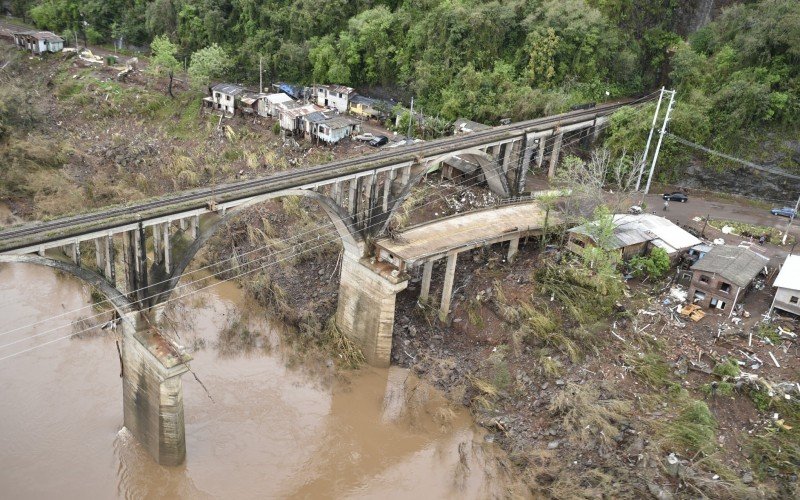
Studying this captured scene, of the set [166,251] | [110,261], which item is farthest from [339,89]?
[110,261]

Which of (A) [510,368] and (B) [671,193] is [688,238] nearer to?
(B) [671,193]

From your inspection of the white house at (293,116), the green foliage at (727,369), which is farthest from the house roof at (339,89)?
the green foliage at (727,369)

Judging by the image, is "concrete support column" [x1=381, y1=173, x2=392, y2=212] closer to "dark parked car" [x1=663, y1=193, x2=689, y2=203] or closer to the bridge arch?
the bridge arch

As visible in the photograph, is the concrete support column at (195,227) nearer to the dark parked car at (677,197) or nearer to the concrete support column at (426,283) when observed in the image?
the concrete support column at (426,283)

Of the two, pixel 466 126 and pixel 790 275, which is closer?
pixel 790 275

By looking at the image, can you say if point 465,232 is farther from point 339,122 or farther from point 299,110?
point 299,110

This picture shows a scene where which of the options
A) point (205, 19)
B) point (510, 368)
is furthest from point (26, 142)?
point (510, 368)

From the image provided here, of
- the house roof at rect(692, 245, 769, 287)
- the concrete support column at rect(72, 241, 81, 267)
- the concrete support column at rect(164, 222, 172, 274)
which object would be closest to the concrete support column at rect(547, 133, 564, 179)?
the house roof at rect(692, 245, 769, 287)
